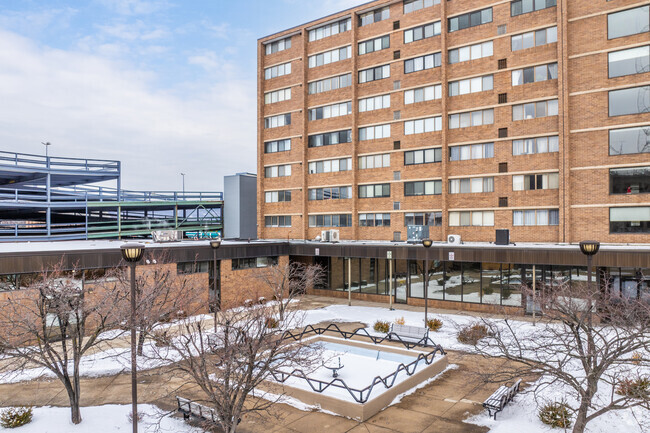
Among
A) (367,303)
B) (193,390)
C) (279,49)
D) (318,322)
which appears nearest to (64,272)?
(193,390)

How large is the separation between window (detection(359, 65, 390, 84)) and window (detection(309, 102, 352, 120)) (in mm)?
2827

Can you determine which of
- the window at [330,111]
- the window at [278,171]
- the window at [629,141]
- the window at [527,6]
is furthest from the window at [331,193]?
the window at [629,141]

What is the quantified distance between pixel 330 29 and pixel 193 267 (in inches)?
1180

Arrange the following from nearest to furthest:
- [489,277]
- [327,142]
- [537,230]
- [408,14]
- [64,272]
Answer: [64,272] → [489,277] → [537,230] → [408,14] → [327,142]

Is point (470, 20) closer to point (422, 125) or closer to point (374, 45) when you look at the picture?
point (374, 45)

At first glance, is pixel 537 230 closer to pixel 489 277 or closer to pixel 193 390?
pixel 489 277

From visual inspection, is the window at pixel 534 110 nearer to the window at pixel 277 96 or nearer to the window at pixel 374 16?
the window at pixel 374 16

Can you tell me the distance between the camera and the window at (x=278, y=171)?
4844cm

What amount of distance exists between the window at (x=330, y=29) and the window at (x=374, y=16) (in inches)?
50.6

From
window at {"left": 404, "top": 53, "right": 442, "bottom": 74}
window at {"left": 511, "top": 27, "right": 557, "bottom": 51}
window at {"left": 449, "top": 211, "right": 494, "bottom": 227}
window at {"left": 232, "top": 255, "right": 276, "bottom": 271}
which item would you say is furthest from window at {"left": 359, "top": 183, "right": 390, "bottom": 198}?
window at {"left": 511, "top": 27, "right": 557, "bottom": 51}

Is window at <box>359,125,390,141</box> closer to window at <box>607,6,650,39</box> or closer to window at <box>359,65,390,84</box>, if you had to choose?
window at <box>359,65,390,84</box>

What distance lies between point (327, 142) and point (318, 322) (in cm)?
2261

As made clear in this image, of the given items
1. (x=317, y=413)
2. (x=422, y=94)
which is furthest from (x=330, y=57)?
(x=317, y=413)

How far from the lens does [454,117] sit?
1502 inches
